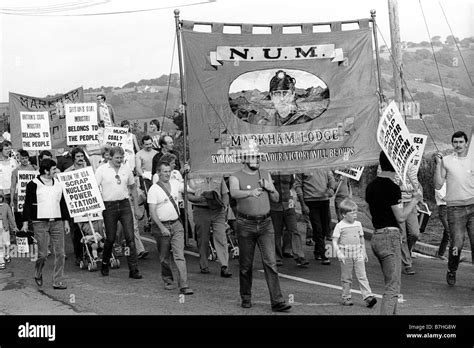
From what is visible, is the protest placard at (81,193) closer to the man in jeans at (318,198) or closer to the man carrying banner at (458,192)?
the man in jeans at (318,198)

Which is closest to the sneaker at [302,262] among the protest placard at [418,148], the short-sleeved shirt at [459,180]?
the short-sleeved shirt at [459,180]

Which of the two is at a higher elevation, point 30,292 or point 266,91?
point 266,91

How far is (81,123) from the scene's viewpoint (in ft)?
39.4

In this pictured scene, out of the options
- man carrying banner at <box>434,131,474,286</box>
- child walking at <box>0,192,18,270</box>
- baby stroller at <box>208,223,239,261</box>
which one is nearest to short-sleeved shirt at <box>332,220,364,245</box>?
man carrying banner at <box>434,131,474,286</box>

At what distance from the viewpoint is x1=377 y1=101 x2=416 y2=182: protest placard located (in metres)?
7.25

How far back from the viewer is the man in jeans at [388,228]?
23.6ft

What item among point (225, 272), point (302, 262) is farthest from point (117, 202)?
point (302, 262)

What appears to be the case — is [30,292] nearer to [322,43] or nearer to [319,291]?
[319,291]

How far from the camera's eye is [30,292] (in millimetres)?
9805

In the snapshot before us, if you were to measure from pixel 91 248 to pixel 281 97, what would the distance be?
3.23 m

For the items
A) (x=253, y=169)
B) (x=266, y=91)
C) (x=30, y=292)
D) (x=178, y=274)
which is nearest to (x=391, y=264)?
(x=253, y=169)

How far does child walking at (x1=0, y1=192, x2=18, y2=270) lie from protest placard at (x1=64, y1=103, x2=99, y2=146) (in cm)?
128

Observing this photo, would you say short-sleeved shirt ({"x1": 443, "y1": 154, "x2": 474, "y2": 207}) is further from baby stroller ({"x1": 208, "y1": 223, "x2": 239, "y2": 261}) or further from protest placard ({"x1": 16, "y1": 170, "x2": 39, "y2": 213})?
protest placard ({"x1": 16, "y1": 170, "x2": 39, "y2": 213})

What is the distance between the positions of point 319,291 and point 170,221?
1.88 meters
